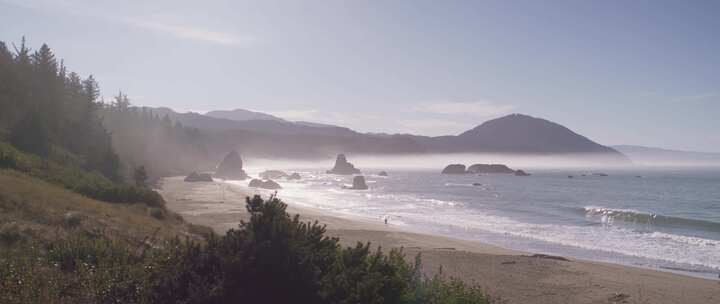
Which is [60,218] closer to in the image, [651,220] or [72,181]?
[72,181]

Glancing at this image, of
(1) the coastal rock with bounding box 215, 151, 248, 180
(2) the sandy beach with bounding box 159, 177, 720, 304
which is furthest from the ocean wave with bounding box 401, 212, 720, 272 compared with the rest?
(1) the coastal rock with bounding box 215, 151, 248, 180

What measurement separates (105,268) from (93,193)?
1273 centimetres

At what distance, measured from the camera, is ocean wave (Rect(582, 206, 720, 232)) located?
32.2 m

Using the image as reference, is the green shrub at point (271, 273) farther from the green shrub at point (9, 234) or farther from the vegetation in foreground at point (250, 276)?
the green shrub at point (9, 234)

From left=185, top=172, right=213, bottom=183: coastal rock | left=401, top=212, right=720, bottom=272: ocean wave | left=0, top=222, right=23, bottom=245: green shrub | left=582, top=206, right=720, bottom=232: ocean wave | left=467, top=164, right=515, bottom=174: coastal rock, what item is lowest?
left=401, top=212, right=720, bottom=272: ocean wave

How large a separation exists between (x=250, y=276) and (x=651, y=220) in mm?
35294

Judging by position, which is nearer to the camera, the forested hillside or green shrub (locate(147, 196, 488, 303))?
green shrub (locate(147, 196, 488, 303))

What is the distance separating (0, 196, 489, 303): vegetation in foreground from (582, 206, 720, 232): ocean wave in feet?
102

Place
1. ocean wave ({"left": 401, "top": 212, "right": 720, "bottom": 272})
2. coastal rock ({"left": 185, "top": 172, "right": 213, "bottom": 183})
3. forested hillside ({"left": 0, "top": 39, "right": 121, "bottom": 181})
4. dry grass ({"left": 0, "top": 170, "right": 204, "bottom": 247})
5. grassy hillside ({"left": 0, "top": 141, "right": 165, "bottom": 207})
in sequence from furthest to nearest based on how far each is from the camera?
coastal rock ({"left": 185, "top": 172, "right": 213, "bottom": 183}), forested hillside ({"left": 0, "top": 39, "right": 121, "bottom": 181}), ocean wave ({"left": 401, "top": 212, "right": 720, "bottom": 272}), grassy hillside ({"left": 0, "top": 141, "right": 165, "bottom": 207}), dry grass ({"left": 0, "top": 170, "right": 204, "bottom": 247})

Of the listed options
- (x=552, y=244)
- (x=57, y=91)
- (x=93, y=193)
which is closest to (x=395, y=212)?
(x=552, y=244)

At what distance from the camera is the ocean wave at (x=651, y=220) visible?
32250 mm

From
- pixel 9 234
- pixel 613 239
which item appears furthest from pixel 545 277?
pixel 9 234

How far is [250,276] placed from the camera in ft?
19.4

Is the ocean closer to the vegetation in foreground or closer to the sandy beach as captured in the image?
the sandy beach
